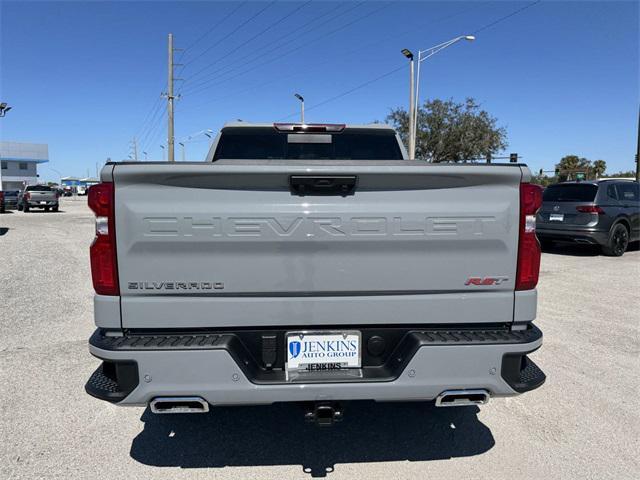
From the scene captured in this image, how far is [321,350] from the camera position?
8.23ft

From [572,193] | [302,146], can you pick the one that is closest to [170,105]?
[572,193]

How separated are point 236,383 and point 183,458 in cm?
95

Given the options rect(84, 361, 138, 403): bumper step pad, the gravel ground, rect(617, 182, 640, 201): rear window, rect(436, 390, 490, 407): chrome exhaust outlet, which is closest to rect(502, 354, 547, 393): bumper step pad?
rect(436, 390, 490, 407): chrome exhaust outlet

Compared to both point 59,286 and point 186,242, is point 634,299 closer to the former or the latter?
point 186,242

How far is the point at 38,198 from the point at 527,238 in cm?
3559

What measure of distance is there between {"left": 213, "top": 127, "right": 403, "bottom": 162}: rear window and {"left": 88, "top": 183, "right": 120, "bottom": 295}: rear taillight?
7.18ft

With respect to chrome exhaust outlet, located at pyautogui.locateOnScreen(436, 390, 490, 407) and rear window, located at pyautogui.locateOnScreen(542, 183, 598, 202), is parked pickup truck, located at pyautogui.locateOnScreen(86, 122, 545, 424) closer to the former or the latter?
chrome exhaust outlet, located at pyautogui.locateOnScreen(436, 390, 490, 407)

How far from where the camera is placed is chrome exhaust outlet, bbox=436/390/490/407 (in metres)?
2.51

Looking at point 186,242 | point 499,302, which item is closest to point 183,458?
point 186,242

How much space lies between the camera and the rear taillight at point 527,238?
250 centimetres

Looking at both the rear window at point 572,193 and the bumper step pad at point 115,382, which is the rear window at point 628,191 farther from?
the bumper step pad at point 115,382

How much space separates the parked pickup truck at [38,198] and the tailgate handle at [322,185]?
34.6 meters

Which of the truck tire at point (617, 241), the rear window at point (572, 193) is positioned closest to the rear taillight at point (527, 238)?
the rear window at point (572, 193)

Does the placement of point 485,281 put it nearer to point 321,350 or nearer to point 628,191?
point 321,350
